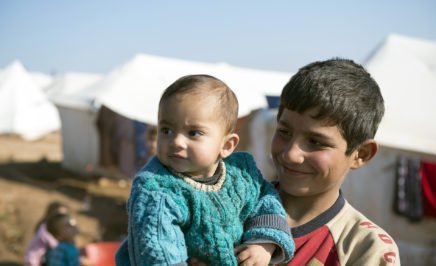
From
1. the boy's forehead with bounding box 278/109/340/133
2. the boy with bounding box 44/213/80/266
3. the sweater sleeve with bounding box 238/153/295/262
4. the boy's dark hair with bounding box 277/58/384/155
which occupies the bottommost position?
the boy with bounding box 44/213/80/266

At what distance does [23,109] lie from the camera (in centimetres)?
2372

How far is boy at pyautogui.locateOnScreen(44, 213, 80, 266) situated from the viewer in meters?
4.64

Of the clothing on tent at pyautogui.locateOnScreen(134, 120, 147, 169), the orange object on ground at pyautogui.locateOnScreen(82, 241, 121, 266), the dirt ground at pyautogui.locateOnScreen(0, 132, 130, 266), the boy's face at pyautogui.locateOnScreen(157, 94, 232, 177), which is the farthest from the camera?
the clothing on tent at pyautogui.locateOnScreen(134, 120, 147, 169)

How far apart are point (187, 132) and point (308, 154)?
44cm

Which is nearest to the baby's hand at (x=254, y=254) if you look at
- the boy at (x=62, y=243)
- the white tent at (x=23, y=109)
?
the boy at (x=62, y=243)

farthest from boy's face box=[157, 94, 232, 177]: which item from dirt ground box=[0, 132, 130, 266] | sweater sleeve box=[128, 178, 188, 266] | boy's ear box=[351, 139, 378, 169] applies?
dirt ground box=[0, 132, 130, 266]

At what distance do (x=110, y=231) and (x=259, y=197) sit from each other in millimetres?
8078

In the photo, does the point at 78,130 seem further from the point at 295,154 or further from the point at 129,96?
the point at 295,154

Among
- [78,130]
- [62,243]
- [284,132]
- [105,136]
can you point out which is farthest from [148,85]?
[284,132]

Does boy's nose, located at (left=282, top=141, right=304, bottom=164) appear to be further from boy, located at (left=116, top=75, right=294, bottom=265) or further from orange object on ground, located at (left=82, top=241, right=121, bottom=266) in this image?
orange object on ground, located at (left=82, top=241, right=121, bottom=266)

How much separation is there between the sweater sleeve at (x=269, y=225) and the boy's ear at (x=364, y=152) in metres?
0.35

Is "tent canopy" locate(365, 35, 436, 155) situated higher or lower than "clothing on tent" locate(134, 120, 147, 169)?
higher

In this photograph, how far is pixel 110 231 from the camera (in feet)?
30.1

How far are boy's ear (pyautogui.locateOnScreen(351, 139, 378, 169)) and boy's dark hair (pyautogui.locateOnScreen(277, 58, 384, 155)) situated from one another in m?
0.03
